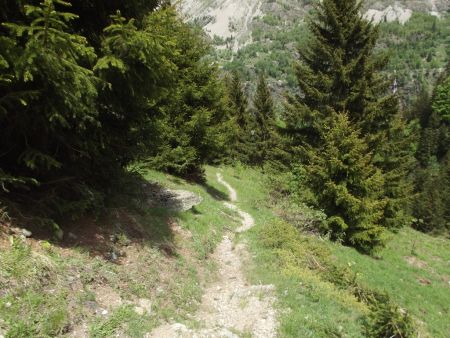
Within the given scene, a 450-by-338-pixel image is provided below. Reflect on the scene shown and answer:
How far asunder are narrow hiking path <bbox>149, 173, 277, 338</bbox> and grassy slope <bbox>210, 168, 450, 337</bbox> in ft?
1.06

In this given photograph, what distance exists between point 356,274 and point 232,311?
15.8 feet

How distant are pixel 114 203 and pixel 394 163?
1866cm

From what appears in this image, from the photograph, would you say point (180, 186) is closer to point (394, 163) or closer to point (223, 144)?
point (223, 144)

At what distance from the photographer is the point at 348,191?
1588 cm

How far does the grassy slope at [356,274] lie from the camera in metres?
7.01

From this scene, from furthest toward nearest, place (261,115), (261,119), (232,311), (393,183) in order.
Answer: (261,119), (261,115), (393,183), (232,311)

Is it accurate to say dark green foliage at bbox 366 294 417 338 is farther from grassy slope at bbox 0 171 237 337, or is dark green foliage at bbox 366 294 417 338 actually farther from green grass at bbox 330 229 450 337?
green grass at bbox 330 229 450 337

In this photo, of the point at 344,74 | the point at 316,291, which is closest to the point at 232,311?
the point at 316,291

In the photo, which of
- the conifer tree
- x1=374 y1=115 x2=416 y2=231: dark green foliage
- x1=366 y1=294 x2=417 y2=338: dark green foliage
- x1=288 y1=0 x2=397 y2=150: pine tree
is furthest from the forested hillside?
the conifer tree

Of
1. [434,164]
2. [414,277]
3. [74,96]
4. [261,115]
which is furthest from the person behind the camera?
[434,164]

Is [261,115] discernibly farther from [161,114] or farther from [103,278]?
[103,278]

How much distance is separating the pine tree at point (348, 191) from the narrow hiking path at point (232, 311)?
21.6 feet

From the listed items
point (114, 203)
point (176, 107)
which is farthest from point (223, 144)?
point (114, 203)

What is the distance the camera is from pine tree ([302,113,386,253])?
15266 millimetres
